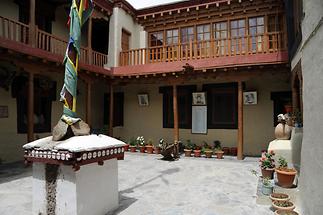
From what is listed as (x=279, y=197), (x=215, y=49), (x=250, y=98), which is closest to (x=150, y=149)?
(x=250, y=98)

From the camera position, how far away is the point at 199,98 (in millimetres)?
13109

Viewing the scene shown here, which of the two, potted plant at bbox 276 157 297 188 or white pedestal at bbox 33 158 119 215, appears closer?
white pedestal at bbox 33 158 119 215

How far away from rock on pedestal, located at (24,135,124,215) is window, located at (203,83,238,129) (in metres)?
8.60

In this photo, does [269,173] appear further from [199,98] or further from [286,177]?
[199,98]

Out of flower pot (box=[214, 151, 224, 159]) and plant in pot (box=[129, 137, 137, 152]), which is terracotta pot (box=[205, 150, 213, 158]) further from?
plant in pot (box=[129, 137, 137, 152])

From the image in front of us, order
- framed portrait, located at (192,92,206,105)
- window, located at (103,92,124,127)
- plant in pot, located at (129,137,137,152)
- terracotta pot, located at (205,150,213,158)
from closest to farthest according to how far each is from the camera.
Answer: terracotta pot, located at (205,150,213,158) → framed portrait, located at (192,92,206,105) → plant in pot, located at (129,137,137,152) → window, located at (103,92,124,127)

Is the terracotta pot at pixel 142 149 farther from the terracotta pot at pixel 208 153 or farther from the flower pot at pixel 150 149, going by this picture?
the terracotta pot at pixel 208 153

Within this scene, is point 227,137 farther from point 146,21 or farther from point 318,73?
point 318,73

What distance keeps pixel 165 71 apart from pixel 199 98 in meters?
2.44

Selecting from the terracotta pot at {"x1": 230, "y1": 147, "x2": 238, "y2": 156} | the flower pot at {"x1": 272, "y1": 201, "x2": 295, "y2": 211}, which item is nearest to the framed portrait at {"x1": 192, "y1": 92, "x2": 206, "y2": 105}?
the terracotta pot at {"x1": 230, "y1": 147, "x2": 238, "y2": 156}

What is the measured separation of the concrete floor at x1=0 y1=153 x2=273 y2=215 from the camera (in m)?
5.34

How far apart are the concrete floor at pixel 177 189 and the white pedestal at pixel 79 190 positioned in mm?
460

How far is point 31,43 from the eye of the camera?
28.7ft

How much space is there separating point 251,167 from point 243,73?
3836mm
